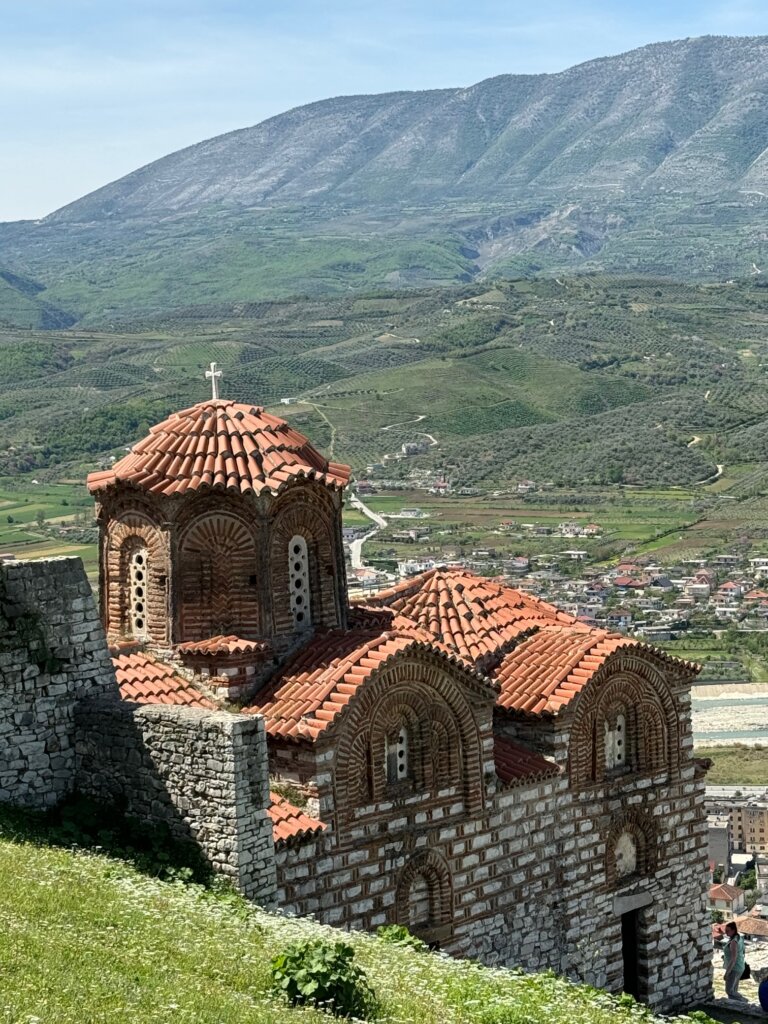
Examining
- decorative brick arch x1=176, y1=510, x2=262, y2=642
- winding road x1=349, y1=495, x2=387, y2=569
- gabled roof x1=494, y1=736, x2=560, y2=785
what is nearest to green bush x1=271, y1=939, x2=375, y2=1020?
gabled roof x1=494, y1=736, x2=560, y2=785

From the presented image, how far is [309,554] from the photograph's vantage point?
1758 centimetres

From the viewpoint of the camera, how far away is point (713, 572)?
10381 centimetres

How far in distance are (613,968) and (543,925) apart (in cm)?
136

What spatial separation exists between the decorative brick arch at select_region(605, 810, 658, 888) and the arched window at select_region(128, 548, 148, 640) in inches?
232

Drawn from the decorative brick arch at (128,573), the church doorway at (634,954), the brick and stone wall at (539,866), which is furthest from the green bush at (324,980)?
the church doorway at (634,954)

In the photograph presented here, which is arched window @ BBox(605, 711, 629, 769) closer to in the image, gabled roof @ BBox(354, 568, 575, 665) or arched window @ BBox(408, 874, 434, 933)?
gabled roof @ BBox(354, 568, 575, 665)

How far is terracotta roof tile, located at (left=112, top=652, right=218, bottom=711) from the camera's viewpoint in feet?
52.7

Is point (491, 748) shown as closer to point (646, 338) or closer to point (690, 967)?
point (690, 967)

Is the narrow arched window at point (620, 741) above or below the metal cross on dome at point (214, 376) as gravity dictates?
below

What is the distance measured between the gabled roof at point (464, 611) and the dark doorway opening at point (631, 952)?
3611mm

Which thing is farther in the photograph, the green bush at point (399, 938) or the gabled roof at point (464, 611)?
the gabled roof at point (464, 611)

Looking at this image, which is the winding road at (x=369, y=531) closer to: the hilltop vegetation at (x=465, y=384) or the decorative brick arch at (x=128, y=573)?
the hilltop vegetation at (x=465, y=384)

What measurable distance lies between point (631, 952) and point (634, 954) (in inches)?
1.6

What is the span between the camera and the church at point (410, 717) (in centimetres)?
1570
